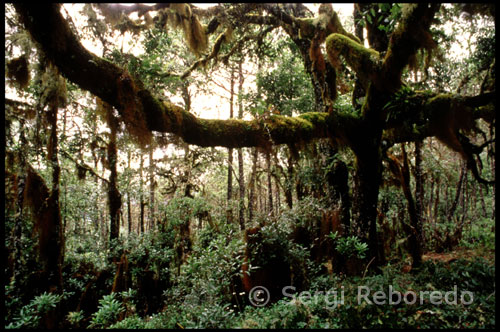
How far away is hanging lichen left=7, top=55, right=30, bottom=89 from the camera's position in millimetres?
4219

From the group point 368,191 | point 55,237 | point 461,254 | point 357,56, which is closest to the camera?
point 357,56

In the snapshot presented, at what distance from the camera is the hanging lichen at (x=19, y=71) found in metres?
4.22

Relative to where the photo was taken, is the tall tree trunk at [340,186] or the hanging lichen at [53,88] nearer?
the hanging lichen at [53,88]

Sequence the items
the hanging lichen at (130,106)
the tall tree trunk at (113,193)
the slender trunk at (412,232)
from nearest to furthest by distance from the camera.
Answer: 1. the hanging lichen at (130,106)
2. the slender trunk at (412,232)
3. the tall tree trunk at (113,193)

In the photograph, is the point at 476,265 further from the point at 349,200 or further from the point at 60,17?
the point at 60,17

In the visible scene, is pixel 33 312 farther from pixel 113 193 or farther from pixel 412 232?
pixel 412 232

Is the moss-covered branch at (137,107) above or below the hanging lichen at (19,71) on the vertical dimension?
below

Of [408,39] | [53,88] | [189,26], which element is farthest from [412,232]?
[53,88]

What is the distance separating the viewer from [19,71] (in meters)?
4.29

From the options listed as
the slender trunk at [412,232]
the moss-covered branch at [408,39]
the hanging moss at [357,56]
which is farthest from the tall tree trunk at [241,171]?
the moss-covered branch at [408,39]

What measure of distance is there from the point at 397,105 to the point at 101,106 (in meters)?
5.31

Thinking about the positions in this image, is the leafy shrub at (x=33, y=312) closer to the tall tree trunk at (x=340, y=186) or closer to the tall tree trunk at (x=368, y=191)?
the tall tree trunk at (x=368, y=191)

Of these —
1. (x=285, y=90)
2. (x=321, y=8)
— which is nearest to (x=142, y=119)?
(x=321, y=8)

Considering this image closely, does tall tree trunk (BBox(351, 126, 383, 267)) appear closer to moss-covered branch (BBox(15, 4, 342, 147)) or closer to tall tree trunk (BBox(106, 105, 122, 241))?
moss-covered branch (BBox(15, 4, 342, 147))
